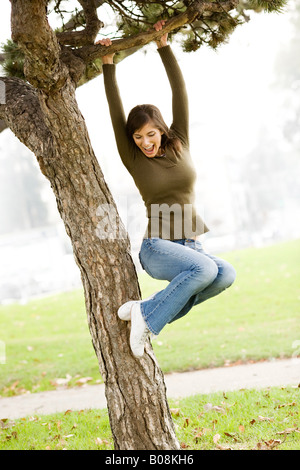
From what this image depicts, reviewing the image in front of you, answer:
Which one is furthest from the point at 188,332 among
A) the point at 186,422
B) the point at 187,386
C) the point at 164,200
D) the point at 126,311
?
the point at 126,311

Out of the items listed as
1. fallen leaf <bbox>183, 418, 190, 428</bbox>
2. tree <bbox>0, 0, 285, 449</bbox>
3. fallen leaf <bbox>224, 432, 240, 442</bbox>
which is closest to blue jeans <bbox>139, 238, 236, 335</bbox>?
tree <bbox>0, 0, 285, 449</bbox>

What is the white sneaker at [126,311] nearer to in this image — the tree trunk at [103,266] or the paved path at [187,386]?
the tree trunk at [103,266]

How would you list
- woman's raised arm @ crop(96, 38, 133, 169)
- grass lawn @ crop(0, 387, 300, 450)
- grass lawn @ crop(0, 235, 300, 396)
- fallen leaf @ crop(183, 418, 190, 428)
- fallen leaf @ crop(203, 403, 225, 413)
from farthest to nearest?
grass lawn @ crop(0, 235, 300, 396)
fallen leaf @ crop(203, 403, 225, 413)
fallen leaf @ crop(183, 418, 190, 428)
grass lawn @ crop(0, 387, 300, 450)
woman's raised arm @ crop(96, 38, 133, 169)

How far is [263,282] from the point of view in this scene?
38.1ft

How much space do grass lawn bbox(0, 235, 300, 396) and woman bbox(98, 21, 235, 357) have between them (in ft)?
11.6

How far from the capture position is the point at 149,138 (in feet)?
11.4

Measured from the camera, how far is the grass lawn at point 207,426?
12.4 feet

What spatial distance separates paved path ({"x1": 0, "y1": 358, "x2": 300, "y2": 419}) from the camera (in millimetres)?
Answer: 5367

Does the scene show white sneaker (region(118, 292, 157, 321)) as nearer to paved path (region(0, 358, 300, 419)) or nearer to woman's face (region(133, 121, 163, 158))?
woman's face (region(133, 121, 163, 158))

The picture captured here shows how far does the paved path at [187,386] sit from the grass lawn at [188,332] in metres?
0.38

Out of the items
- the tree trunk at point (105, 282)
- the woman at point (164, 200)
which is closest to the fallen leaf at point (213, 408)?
the tree trunk at point (105, 282)

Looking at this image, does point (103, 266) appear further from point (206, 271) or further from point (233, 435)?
point (233, 435)
